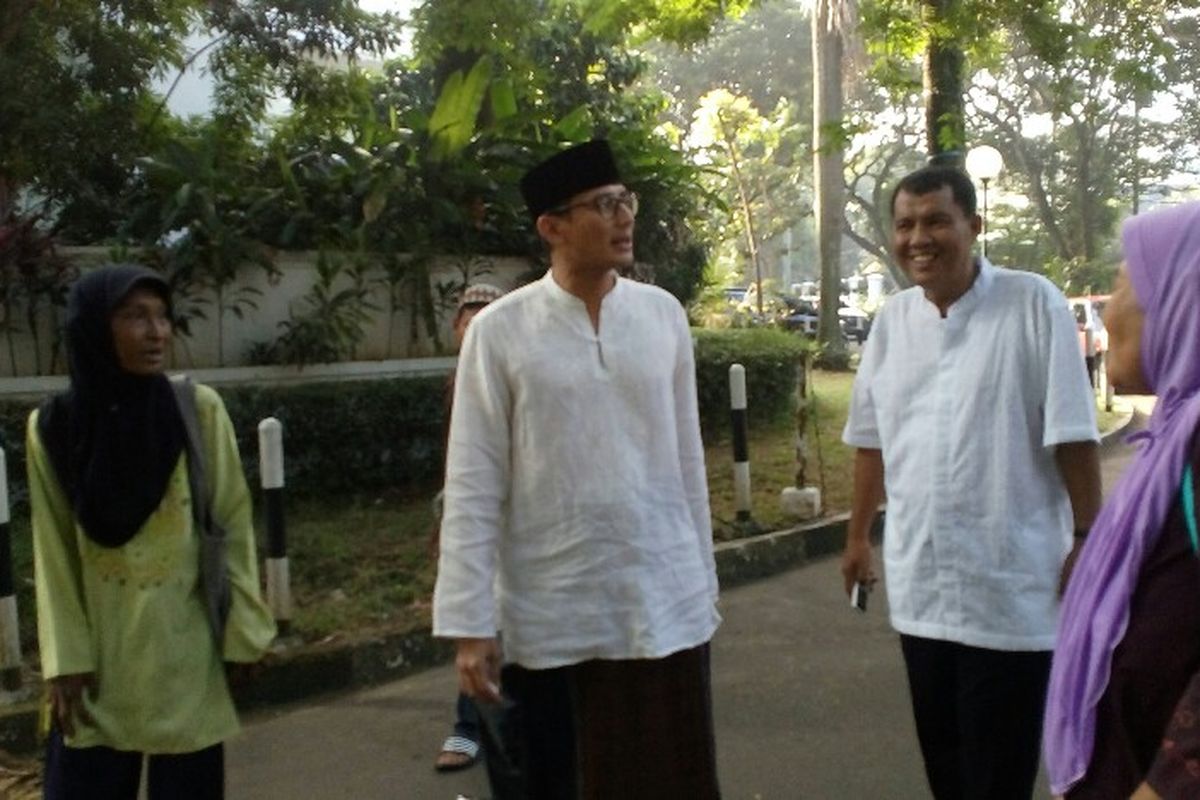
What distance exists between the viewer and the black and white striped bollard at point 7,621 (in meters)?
5.30

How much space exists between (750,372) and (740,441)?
4.59 meters

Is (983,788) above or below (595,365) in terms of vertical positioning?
below

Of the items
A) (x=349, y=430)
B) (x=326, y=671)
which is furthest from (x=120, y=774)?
(x=349, y=430)

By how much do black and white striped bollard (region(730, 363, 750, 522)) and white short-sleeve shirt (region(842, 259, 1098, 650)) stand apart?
199 inches

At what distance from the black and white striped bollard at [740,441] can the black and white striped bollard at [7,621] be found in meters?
4.42

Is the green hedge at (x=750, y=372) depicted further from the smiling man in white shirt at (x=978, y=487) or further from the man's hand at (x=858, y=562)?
the smiling man in white shirt at (x=978, y=487)

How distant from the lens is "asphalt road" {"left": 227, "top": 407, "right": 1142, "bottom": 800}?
473 centimetres

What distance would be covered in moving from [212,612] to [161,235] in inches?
269

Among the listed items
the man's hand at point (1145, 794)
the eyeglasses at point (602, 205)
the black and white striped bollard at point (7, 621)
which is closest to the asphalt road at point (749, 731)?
the black and white striped bollard at point (7, 621)

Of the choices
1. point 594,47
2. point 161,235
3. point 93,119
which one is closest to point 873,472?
point 161,235

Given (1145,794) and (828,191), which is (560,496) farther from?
(828,191)

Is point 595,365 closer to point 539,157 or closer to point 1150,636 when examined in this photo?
point 1150,636

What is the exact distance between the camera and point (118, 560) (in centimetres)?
Answer: 301

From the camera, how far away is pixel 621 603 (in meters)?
2.89
